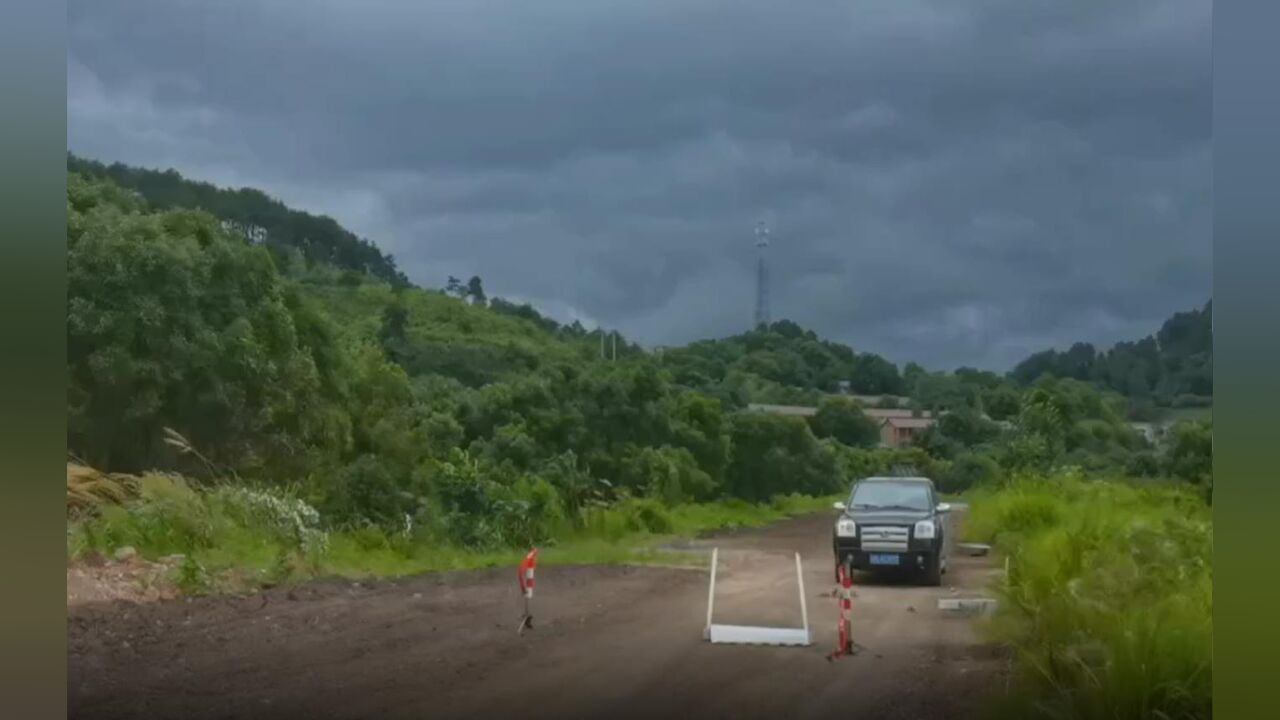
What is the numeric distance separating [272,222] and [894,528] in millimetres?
2675

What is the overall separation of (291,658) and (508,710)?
2.76ft

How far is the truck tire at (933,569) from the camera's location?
5469 mm

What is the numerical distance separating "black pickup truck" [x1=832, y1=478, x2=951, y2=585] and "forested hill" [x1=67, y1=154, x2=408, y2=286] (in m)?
1.95

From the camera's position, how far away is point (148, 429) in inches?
237

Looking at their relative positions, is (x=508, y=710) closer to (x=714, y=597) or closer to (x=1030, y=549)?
(x=714, y=597)

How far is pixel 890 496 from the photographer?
219 inches

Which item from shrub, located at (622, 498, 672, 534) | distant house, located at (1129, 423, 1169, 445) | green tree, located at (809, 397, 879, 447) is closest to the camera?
distant house, located at (1129, 423, 1169, 445)

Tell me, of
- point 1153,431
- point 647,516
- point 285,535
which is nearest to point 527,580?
point 647,516

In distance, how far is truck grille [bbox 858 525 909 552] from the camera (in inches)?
219

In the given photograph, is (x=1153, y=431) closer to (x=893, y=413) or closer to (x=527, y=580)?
(x=893, y=413)

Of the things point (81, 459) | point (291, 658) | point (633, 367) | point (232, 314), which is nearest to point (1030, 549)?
point (633, 367)

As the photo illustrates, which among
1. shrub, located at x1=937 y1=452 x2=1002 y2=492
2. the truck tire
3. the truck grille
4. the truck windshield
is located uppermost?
shrub, located at x1=937 y1=452 x2=1002 y2=492

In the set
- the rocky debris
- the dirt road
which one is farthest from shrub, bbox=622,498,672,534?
the rocky debris

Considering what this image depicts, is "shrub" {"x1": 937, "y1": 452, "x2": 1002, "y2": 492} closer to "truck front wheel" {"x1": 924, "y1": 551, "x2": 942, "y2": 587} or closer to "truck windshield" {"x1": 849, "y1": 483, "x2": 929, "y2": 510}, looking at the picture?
"truck windshield" {"x1": 849, "y1": 483, "x2": 929, "y2": 510}
